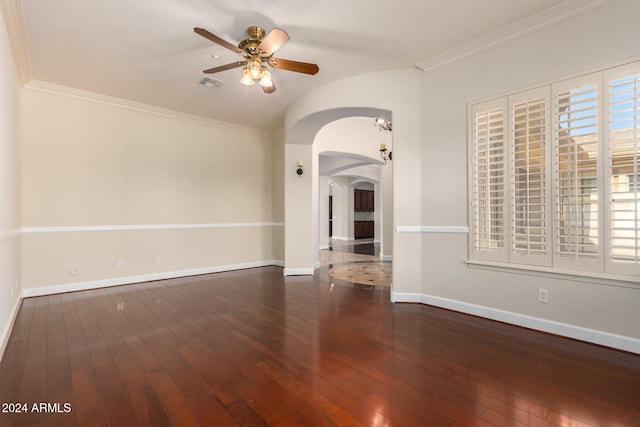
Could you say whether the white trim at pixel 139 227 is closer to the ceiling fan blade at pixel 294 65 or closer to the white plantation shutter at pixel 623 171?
the ceiling fan blade at pixel 294 65

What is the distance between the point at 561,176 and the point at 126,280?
5.86m

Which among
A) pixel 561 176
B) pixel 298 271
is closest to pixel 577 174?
pixel 561 176

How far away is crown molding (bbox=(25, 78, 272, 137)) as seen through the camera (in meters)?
4.06

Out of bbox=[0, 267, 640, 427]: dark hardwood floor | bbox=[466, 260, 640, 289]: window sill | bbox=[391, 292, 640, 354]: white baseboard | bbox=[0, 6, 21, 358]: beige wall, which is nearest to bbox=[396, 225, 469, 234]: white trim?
bbox=[466, 260, 640, 289]: window sill

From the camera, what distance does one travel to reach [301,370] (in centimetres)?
209

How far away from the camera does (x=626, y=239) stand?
234 cm

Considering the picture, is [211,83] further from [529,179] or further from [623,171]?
[623,171]

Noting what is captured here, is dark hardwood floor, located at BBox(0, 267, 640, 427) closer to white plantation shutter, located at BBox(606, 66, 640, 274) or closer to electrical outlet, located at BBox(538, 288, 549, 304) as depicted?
electrical outlet, located at BBox(538, 288, 549, 304)

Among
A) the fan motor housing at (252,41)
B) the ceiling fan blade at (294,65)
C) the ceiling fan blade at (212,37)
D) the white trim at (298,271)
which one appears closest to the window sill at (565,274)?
the ceiling fan blade at (294,65)

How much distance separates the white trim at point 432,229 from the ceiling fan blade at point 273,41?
2.46 meters

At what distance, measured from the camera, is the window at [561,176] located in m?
2.36

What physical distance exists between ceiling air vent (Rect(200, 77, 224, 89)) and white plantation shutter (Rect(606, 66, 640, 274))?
4.21 meters

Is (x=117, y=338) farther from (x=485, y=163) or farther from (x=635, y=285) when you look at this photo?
(x=635, y=285)

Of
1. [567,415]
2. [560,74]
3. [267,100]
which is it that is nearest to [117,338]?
[567,415]
